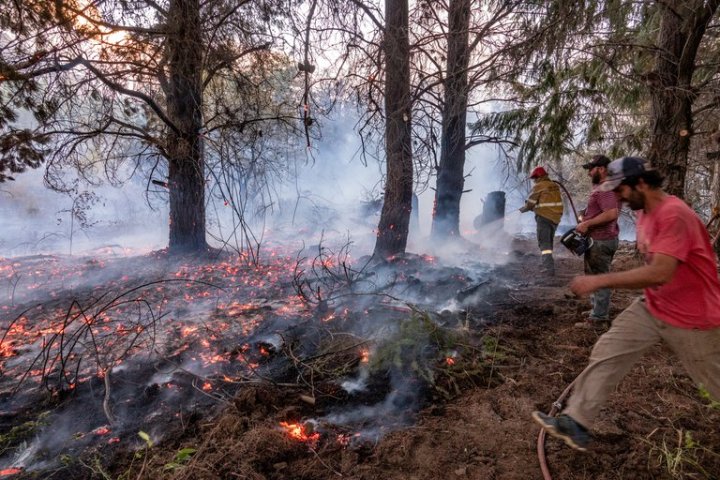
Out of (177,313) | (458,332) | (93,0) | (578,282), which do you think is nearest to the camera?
(578,282)

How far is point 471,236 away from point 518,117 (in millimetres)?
7393

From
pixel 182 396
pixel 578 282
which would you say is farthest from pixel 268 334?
pixel 578 282

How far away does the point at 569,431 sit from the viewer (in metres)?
2.40

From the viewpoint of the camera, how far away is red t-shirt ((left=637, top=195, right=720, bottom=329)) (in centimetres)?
219

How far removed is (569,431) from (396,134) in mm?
6183

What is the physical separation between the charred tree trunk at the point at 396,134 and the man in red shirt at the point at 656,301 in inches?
173

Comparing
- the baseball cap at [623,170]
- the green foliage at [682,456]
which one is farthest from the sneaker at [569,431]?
the baseball cap at [623,170]

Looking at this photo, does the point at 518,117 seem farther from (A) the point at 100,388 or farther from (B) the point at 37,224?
(B) the point at 37,224

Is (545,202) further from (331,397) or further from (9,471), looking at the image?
(9,471)

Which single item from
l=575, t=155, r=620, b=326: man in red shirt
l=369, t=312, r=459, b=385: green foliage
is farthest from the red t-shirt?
l=575, t=155, r=620, b=326: man in red shirt

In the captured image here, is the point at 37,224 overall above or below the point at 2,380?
above

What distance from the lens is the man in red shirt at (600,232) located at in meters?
4.63

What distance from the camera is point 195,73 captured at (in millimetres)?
5648

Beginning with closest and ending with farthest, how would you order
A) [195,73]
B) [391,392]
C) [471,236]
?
[391,392] → [195,73] → [471,236]
